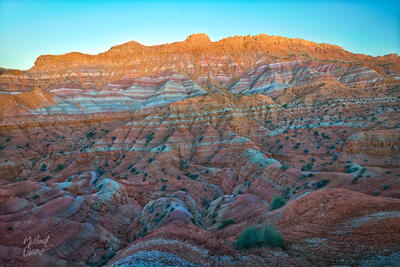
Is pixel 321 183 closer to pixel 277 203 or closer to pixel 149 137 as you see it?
pixel 277 203

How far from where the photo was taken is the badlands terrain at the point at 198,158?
13.6m

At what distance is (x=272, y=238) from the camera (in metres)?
12.3

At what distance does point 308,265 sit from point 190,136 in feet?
162

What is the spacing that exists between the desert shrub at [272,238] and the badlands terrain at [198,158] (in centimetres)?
41

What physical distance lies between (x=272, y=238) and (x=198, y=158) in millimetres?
40526

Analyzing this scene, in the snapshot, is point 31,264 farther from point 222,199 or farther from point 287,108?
point 287,108

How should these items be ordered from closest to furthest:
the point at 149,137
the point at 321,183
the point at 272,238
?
the point at 272,238 < the point at 321,183 < the point at 149,137

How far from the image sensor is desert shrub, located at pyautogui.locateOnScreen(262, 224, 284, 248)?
12.0 meters

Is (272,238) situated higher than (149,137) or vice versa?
(272,238)

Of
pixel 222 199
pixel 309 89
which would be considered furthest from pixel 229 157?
pixel 309 89

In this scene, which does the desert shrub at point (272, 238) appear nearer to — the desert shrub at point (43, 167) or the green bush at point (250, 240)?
the green bush at point (250, 240)

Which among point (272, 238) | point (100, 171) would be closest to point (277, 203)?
point (272, 238)

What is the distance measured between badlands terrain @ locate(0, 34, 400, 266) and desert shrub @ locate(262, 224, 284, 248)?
414 mm

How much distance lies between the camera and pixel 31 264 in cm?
1606
